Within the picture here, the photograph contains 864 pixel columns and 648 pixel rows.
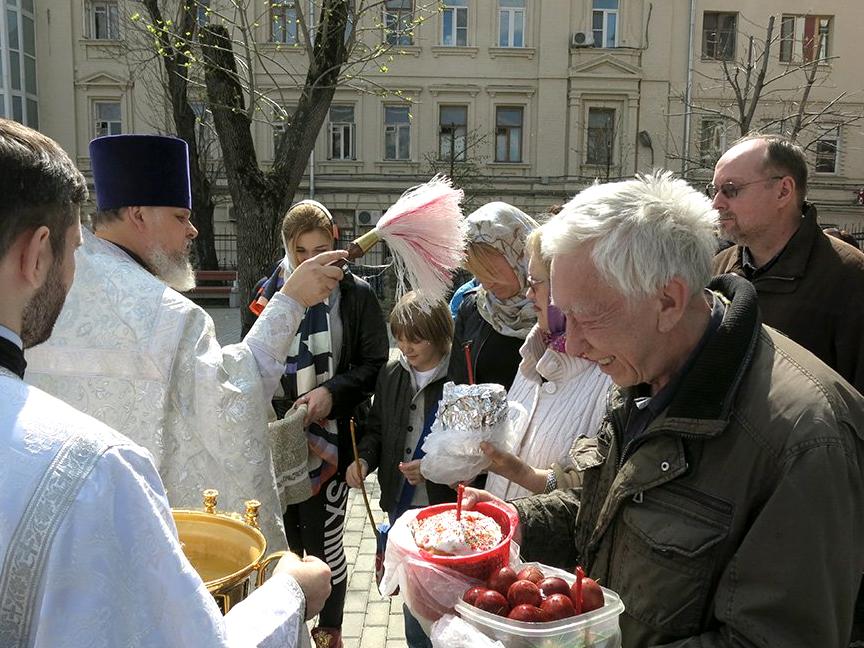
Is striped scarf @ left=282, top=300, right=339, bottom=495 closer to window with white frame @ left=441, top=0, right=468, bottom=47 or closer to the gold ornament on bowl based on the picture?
the gold ornament on bowl

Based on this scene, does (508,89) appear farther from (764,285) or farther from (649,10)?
(764,285)

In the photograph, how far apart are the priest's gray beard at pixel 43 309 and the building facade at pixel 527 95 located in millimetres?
25124

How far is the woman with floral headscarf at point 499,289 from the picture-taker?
310 centimetres

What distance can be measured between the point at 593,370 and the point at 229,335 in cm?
1304

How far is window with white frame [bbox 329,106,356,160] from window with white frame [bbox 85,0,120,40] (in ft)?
27.3

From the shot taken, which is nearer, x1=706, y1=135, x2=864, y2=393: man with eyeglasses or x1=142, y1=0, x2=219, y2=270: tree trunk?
x1=706, y1=135, x2=864, y2=393: man with eyeglasses

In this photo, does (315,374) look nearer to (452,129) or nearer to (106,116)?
(452,129)

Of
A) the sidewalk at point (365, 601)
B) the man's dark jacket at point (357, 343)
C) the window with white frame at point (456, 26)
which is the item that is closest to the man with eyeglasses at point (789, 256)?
the man's dark jacket at point (357, 343)

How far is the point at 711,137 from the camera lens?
1019 inches

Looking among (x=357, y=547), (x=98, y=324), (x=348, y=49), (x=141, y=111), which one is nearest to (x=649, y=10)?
(x=141, y=111)

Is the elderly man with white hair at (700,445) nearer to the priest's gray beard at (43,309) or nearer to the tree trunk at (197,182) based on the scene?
the priest's gray beard at (43,309)

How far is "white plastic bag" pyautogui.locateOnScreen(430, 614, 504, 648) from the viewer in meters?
1.41

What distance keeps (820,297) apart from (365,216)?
970 inches

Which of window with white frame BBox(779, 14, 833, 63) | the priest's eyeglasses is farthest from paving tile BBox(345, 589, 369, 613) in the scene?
window with white frame BBox(779, 14, 833, 63)
